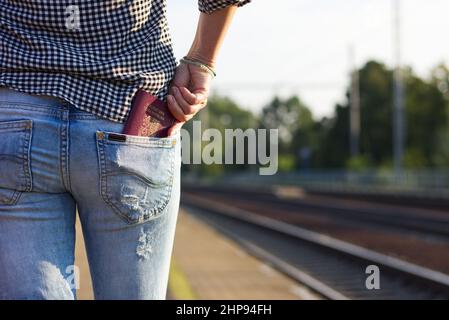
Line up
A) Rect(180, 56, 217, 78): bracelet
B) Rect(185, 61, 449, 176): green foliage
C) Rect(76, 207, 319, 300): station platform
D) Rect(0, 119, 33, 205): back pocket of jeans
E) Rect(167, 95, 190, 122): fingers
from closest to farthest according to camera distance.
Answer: Rect(0, 119, 33, 205): back pocket of jeans, Rect(167, 95, 190, 122): fingers, Rect(180, 56, 217, 78): bracelet, Rect(76, 207, 319, 300): station platform, Rect(185, 61, 449, 176): green foliage

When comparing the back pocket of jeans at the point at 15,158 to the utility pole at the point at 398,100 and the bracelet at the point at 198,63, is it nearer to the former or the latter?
the bracelet at the point at 198,63

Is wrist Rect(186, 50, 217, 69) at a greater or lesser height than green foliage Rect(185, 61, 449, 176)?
lesser

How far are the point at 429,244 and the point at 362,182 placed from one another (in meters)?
32.1

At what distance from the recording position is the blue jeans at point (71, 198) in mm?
1748

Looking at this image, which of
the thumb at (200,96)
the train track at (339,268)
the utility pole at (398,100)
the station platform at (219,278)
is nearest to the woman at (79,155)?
the thumb at (200,96)

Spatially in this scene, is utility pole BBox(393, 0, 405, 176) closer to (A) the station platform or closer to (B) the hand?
(A) the station platform

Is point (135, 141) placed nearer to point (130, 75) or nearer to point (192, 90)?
point (130, 75)

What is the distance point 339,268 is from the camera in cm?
983

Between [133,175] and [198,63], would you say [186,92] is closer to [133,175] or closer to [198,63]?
[198,63]

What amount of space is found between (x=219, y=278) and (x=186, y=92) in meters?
6.46

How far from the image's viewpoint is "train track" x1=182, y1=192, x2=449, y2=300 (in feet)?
25.3

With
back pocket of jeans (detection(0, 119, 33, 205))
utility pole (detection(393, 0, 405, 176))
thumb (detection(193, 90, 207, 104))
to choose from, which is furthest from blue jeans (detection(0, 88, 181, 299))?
utility pole (detection(393, 0, 405, 176))

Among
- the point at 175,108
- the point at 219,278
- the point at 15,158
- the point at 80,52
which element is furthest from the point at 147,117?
the point at 219,278

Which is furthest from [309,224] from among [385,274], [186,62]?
[186,62]
